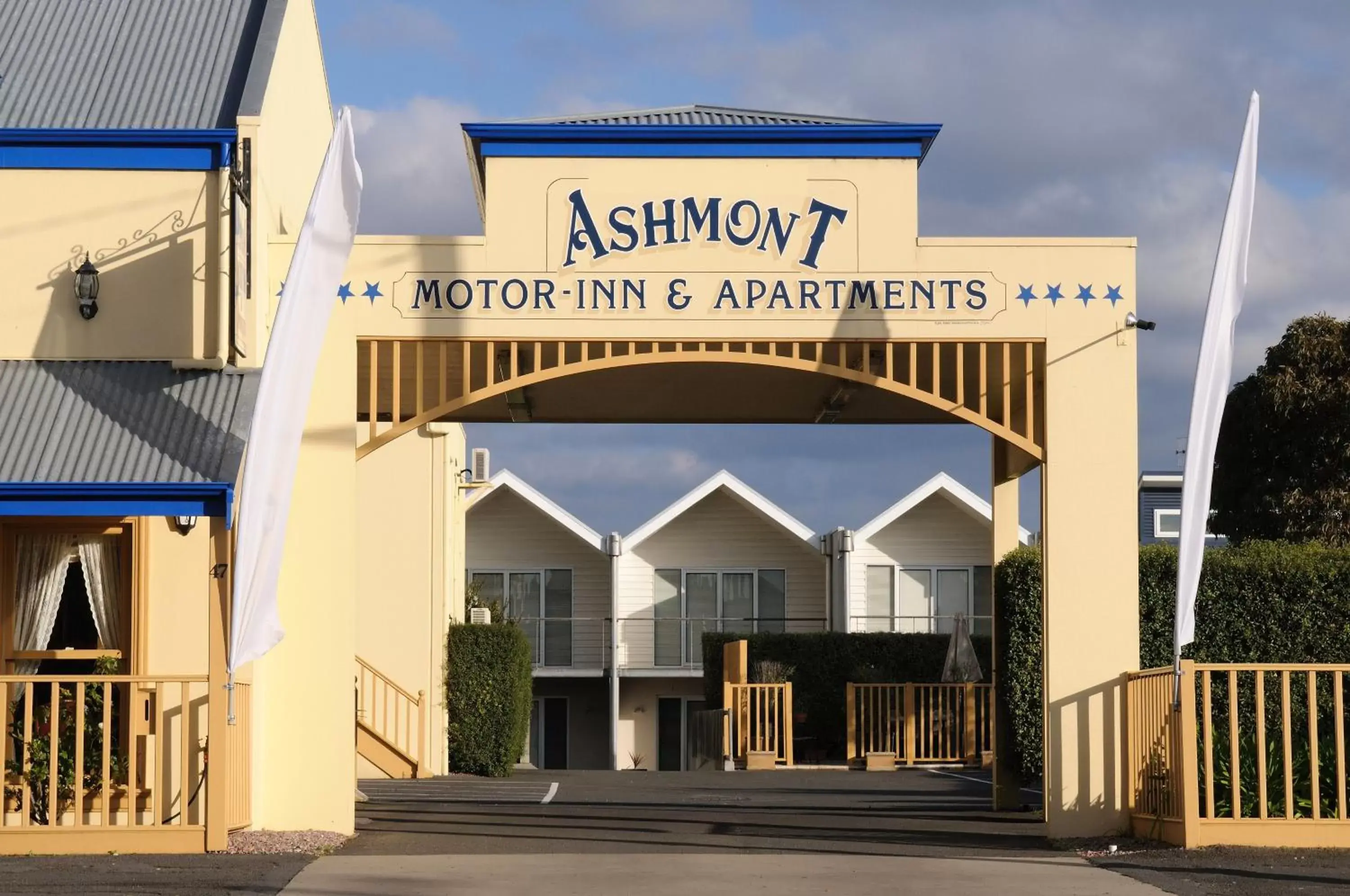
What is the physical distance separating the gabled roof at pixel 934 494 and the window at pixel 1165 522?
16.1 metres

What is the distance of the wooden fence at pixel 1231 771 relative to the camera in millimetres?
11664

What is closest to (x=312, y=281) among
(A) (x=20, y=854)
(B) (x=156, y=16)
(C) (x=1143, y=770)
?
(A) (x=20, y=854)

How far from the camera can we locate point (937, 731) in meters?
25.4

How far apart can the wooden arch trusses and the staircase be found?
7508mm

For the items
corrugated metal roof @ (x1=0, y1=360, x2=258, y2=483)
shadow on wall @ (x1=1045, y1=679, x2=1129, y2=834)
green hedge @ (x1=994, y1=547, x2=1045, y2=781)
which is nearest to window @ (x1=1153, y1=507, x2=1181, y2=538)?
green hedge @ (x1=994, y1=547, x2=1045, y2=781)

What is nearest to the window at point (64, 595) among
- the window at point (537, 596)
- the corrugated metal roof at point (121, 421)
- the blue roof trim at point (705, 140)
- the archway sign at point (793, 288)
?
the corrugated metal roof at point (121, 421)

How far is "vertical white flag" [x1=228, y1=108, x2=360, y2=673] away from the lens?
36.9ft

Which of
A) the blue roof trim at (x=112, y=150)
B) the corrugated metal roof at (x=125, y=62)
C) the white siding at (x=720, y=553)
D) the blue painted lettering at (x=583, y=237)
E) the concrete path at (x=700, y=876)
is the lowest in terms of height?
the concrete path at (x=700, y=876)

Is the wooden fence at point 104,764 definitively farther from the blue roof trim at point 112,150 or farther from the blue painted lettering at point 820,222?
the blue painted lettering at point 820,222

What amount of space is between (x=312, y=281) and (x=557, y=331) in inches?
88.0

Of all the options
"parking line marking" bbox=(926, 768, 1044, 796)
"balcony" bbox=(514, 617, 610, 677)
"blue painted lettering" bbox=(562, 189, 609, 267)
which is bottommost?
"parking line marking" bbox=(926, 768, 1044, 796)

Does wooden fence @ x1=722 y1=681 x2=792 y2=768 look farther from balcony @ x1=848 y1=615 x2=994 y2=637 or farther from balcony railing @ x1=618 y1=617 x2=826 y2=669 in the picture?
balcony @ x1=848 y1=615 x2=994 y2=637

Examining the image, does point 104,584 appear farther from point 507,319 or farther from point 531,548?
point 531,548

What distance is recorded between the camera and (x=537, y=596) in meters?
35.9
